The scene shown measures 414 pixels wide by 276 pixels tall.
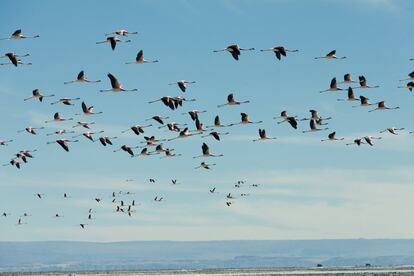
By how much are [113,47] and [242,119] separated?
739 inches

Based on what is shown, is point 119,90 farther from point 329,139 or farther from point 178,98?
point 329,139

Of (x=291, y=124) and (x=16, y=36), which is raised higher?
(x=16, y=36)

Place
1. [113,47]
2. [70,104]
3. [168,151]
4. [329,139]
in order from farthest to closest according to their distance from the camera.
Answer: [168,151] → [329,139] → [70,104] → [113,47]

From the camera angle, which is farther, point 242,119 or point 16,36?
point 242,119

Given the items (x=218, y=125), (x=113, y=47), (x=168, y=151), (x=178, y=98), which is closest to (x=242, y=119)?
(x=218, y=125)

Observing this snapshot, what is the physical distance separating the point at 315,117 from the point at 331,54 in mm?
7379

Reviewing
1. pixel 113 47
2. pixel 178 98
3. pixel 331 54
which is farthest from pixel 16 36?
pixel 331 54

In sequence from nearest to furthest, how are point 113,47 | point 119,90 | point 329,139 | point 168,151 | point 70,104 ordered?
point 113,47 → point 119,90 → point 70,104 → point 329,139 → point 168,151

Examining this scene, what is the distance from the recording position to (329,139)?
8125 cm

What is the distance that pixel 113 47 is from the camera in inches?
2530

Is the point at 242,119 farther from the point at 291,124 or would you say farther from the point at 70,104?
the point at 70,104

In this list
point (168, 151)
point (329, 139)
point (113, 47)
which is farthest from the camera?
point (168, 151)

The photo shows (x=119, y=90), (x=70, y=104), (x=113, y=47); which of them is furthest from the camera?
(x=70, y=104)

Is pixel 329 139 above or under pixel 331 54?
under
